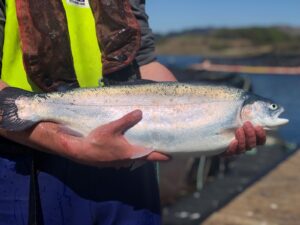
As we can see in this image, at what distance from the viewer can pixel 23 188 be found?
290cm

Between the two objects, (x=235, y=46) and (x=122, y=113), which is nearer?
(x=122, y=113)

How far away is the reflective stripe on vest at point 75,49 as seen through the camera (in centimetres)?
290

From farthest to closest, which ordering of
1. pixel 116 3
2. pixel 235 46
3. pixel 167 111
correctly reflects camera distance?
pixel 235 46 < pixel 116 3 < pixel 167 111

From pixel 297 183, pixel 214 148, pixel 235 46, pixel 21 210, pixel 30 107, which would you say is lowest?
pixel 235 46

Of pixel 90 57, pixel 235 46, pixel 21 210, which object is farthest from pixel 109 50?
pixel 235 46

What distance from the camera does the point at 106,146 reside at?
2758 mm

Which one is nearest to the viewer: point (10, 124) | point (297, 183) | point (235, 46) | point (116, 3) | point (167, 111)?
point (10, 124)

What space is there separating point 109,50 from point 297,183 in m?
5.41

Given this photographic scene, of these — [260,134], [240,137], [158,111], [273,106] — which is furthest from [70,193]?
[273,106]

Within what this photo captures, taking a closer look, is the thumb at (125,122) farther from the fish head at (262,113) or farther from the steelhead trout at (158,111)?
the fish head at (262,113)

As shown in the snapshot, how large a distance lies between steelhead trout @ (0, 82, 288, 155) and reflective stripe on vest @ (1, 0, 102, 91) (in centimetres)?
14

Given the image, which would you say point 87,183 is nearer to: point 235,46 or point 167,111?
point 167,111

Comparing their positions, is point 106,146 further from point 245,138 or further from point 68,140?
point 245,138

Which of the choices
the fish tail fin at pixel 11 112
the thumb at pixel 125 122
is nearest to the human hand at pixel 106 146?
the thumb at pixel 125 122
